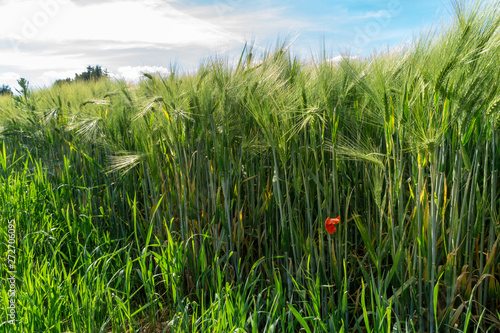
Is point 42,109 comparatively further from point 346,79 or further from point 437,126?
point 437,126

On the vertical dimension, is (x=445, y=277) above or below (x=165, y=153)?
below

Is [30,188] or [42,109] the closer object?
[30,188]

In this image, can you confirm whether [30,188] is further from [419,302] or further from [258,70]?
[419,302]

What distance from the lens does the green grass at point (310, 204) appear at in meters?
1.20

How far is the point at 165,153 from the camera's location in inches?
73.9

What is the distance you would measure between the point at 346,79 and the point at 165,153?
0.91 metres

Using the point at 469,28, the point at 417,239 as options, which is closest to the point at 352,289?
the point at 417,239

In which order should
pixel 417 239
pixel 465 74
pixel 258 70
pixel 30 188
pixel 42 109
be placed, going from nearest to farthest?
pixel 465 74 < pixel 417 239 < pixel 258 70 < pixel 30 188 < pixel 42 109

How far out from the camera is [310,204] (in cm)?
161

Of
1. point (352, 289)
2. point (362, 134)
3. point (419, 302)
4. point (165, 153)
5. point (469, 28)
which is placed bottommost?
point (352, 289)

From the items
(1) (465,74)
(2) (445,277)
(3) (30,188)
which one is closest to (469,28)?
(1) (465,74)

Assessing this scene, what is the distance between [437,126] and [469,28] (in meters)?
0.30

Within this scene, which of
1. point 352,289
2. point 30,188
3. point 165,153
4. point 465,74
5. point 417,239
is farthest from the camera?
point 30,188

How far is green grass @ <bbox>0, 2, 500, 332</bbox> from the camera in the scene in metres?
1.20
